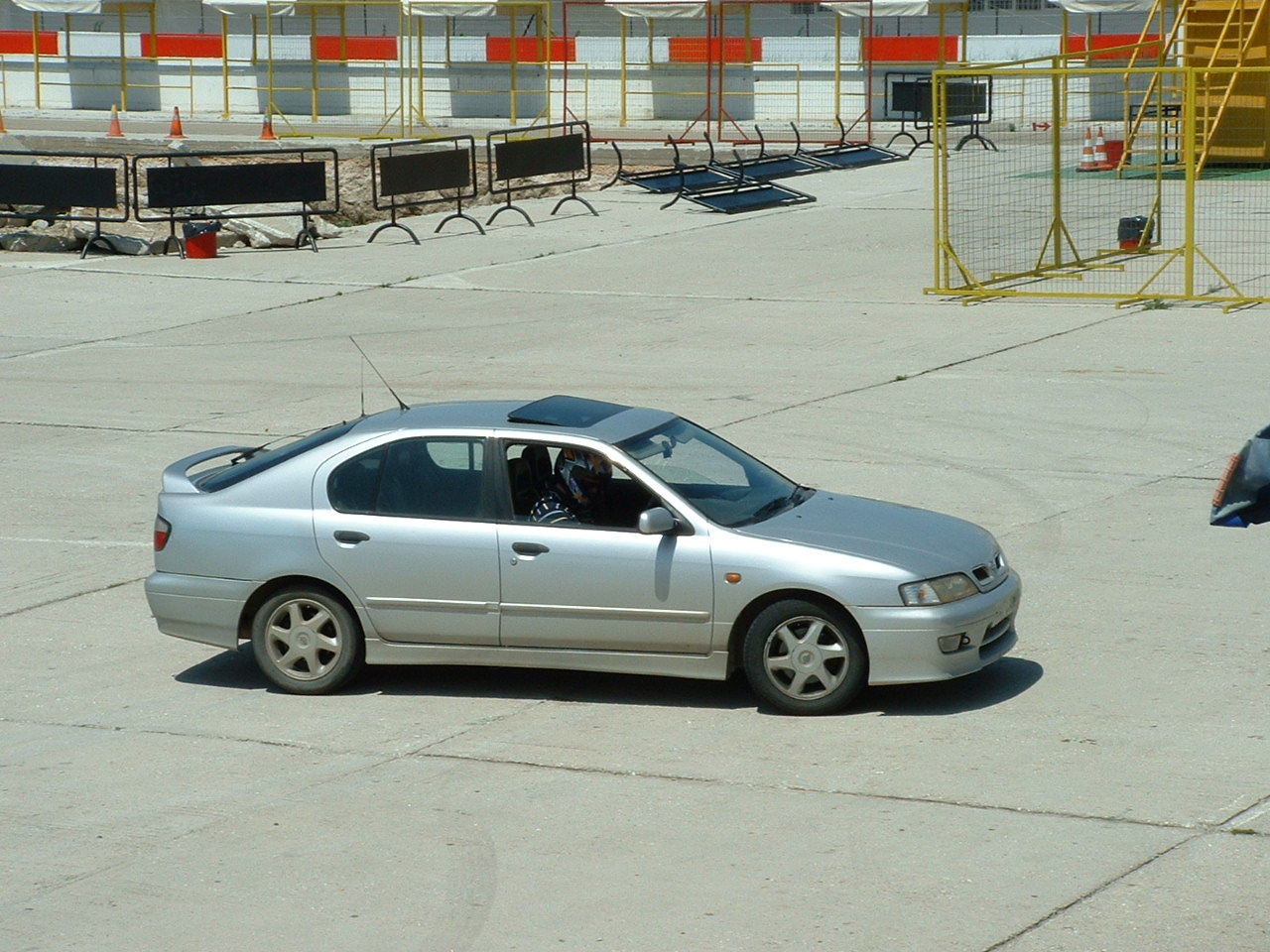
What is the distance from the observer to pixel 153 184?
2434 cm

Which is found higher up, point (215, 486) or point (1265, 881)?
point (215, 486)

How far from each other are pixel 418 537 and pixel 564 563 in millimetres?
718

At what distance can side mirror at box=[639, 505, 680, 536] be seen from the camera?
8.08 meters

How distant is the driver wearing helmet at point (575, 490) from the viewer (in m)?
8.47

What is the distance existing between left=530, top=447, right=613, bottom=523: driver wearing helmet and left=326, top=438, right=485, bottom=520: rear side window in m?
0.31

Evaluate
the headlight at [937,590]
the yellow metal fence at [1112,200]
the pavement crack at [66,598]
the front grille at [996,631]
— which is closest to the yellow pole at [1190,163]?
the yellow metal fence at [1112,200]

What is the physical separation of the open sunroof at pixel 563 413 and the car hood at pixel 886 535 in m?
1.03

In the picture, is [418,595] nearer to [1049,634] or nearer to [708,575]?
[708,575]

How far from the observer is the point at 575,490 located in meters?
8.54

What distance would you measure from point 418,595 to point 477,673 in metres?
0.76

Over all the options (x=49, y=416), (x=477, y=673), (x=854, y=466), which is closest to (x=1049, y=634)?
(x=477, y=673)

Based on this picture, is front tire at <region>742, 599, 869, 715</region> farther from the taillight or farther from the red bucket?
the red bucket

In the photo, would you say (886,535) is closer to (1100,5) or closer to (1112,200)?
(1112,200)

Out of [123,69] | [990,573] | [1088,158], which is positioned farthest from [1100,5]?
[990,573]
